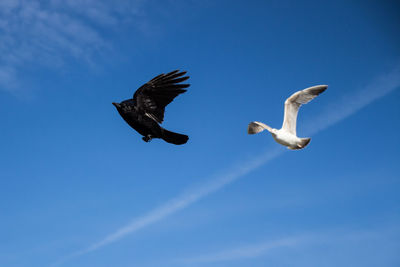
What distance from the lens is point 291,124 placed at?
11.7 metres

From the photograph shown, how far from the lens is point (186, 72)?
419 inches

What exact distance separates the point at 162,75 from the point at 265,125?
3594mm

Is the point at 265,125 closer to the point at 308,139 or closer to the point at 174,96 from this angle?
the point at 308,139

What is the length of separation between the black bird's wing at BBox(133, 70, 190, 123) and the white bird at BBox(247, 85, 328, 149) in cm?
267

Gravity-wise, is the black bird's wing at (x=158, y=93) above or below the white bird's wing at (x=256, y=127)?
above

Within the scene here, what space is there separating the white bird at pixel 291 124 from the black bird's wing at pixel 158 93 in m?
2.67

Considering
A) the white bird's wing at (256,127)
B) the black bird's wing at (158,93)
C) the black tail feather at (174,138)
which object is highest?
the black bird's wing at (158,93)

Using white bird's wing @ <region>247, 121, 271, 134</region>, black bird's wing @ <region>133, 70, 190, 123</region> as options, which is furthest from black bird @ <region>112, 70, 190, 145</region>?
white bird's wing @ <region>247, 121, 271, 134</region>

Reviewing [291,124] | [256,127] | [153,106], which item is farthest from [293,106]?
[153,106]

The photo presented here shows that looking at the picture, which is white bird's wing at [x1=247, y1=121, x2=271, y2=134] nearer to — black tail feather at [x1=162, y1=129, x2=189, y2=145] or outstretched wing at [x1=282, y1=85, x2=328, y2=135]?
outstretched wing at [x1=282, y1=85, x2=328, y2=135]

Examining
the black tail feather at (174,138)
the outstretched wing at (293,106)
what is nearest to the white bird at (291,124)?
the outstretched wing at (293,106)

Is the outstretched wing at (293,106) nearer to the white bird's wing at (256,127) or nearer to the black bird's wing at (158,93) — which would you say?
the white bird's wing at (256,127)

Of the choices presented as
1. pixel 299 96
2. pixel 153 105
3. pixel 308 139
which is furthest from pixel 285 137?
pixel 153 105

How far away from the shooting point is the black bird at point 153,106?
1031 cm
